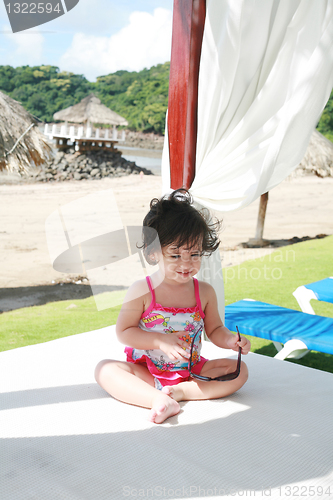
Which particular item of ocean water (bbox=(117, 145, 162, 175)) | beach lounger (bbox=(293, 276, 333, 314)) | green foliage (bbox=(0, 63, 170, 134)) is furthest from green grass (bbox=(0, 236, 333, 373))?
ocean water (bbox=(117, 145, 162, 175))

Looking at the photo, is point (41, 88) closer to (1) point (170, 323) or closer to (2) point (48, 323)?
(2) point (48, 323)

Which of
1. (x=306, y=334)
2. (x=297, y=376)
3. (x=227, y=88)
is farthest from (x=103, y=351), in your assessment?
(x=227, y=88)

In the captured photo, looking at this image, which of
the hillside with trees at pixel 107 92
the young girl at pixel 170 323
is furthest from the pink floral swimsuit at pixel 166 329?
the hillside with trees at pixel 107 92

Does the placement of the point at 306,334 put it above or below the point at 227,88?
below

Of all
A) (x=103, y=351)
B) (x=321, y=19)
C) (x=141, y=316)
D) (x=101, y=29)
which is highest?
(x=101, y=29)

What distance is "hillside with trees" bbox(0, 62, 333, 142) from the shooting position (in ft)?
56.3

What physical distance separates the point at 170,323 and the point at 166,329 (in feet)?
0.08

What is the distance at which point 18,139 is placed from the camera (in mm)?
4848

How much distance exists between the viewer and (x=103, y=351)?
184 centimetres

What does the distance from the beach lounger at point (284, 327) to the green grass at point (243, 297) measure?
0.38 meters

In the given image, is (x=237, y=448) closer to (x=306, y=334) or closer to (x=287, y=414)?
(x=287, y=414)

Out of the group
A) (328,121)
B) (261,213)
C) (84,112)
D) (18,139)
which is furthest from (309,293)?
(84,112)

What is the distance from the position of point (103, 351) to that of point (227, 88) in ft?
4.16

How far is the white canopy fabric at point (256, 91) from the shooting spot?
195cm
